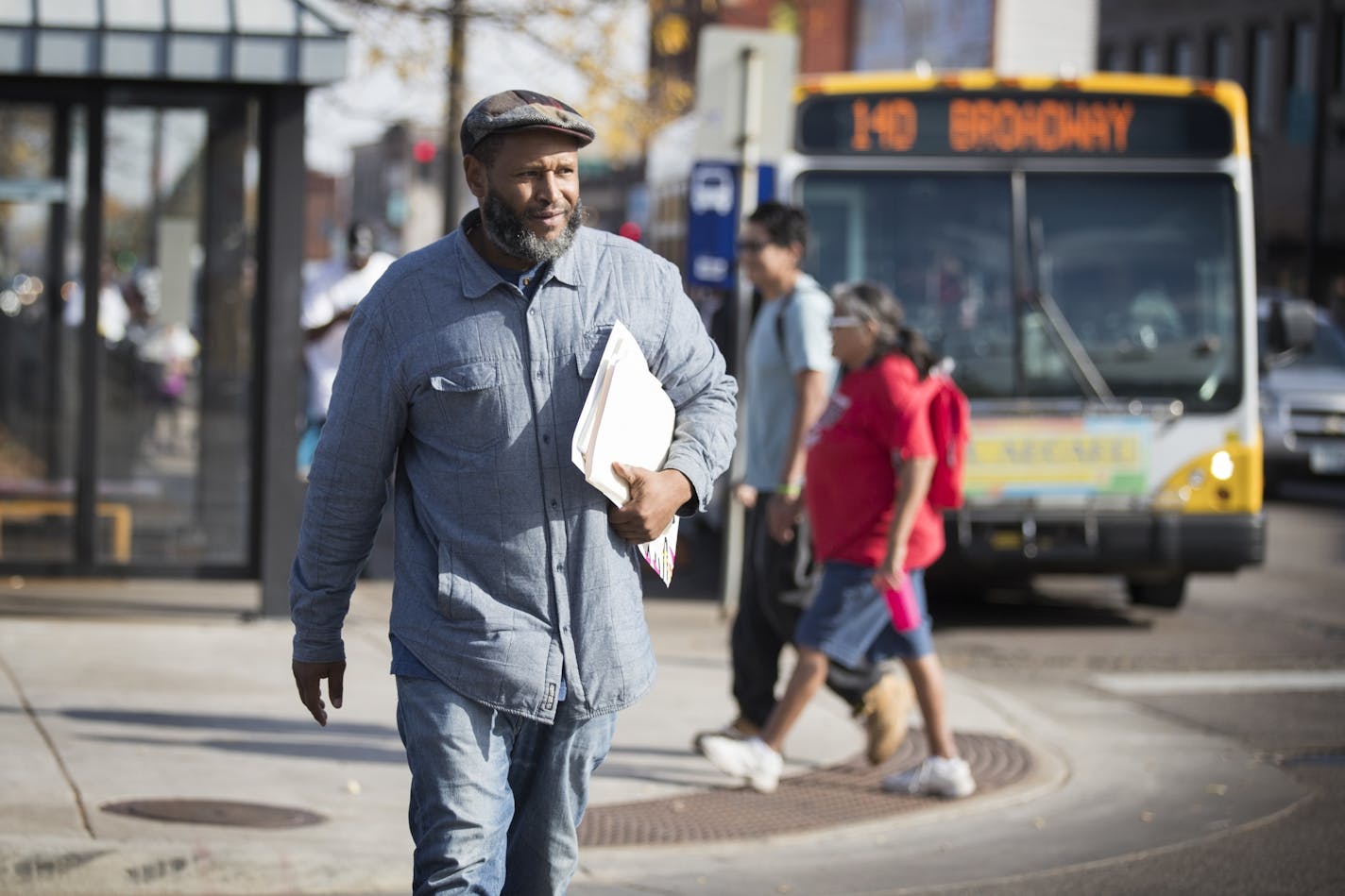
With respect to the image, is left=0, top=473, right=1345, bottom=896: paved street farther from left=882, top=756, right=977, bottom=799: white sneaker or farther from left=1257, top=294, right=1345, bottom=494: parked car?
left=1257, top=294, right=1345, bottom=494: parked car

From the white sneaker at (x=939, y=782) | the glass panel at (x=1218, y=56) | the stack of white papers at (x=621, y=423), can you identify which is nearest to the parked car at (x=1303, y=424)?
the white sneaker at (x=939, y=782)

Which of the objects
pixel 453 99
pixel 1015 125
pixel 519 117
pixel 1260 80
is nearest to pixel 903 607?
pixel 519 117

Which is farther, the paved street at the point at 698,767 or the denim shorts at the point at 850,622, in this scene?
the denim shorts at the point at 850,622

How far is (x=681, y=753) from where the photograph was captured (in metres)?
7.36

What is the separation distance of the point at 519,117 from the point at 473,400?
1.71ft

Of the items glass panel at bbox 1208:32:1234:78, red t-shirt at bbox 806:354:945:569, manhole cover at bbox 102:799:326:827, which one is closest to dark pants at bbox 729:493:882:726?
red t-shirt at bbox 806:354:945:569

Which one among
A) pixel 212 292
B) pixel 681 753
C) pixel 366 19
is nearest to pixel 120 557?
pixel 212 292

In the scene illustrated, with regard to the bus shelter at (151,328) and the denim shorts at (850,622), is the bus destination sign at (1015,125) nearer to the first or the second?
the bus shelter at (151,328)

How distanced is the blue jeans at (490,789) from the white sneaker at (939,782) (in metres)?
3.30

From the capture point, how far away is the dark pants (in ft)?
23.7

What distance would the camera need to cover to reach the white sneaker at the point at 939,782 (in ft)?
22.7

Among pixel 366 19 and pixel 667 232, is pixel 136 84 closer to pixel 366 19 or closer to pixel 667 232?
pixel 366 19

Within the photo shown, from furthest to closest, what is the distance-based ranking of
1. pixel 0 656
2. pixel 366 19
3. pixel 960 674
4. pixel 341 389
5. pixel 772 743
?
pixel 366 19 < pixel 960 674 < pixel 0 656 < pixel 772 743 < pixel 341 389

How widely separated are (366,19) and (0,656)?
798cm
